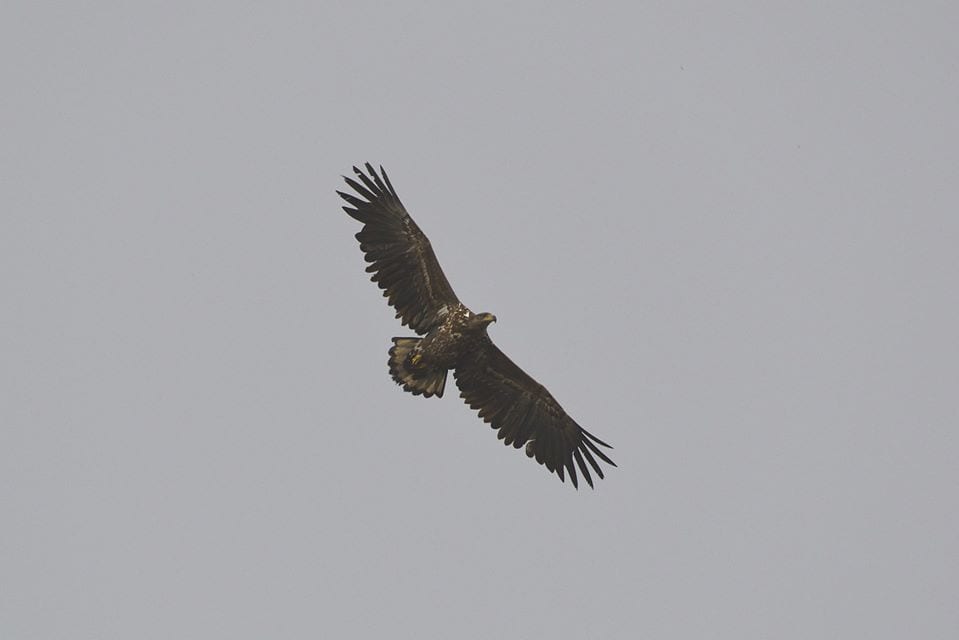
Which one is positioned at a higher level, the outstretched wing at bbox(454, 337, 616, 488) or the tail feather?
the outstretched wing at bbox(454, 337, 616, 488)

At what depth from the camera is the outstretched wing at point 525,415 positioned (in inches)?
766

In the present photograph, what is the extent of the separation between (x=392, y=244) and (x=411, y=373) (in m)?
1.91

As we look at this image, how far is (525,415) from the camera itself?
19.8 meters

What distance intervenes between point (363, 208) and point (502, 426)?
392 centimetres

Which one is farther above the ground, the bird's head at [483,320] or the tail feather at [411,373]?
the bird's head at [483,320]

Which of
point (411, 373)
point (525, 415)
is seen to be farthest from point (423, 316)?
point (525, 415)

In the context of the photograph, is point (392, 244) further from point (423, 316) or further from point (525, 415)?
point (525, 415)

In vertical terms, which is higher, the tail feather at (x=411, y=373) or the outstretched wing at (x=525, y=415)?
the outstretched wing at (x=525, y=415)

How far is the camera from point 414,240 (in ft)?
61.6

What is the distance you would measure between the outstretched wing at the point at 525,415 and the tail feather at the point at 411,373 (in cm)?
45

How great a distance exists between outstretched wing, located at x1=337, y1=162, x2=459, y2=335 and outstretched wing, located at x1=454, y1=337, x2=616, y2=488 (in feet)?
3.84

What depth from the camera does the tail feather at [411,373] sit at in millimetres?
A: 18984

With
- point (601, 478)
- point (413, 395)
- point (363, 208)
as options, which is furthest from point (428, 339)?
point (601, 478)

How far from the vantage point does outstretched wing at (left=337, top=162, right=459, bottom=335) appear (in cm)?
1881
